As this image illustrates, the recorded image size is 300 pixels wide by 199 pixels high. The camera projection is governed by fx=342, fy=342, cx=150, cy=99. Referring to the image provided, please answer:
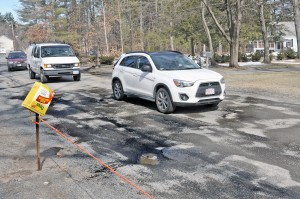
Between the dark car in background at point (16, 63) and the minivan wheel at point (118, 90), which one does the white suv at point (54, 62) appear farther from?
the dark car in background at point (16, 63)

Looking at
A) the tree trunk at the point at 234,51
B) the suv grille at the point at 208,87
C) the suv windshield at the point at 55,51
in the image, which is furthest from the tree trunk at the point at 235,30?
the suv grille at the point at 208,87

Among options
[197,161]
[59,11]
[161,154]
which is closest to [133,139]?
[161,154]

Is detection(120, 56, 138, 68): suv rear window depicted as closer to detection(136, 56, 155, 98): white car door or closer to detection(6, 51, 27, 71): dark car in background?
detection(136, 56, 155, 98): white car door

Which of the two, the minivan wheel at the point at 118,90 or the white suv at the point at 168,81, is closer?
the white suv at the point at 168,81

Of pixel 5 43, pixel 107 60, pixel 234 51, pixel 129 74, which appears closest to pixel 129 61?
pixel 129 74

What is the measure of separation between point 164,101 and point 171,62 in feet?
4.38

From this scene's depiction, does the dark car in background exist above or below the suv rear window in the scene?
above

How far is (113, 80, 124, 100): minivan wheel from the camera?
1125 cm

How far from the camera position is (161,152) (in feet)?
19.1

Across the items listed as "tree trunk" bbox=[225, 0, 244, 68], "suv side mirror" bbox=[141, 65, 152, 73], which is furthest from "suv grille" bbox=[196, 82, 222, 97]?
"tree trunk" bbox=[225, 0, 244, 68]

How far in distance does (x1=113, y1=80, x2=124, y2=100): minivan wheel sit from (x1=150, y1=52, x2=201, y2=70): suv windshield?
5.88 ft

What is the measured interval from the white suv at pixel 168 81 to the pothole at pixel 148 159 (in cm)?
327

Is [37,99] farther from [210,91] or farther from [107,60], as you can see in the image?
[107,60]

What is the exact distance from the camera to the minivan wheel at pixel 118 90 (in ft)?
36.9
